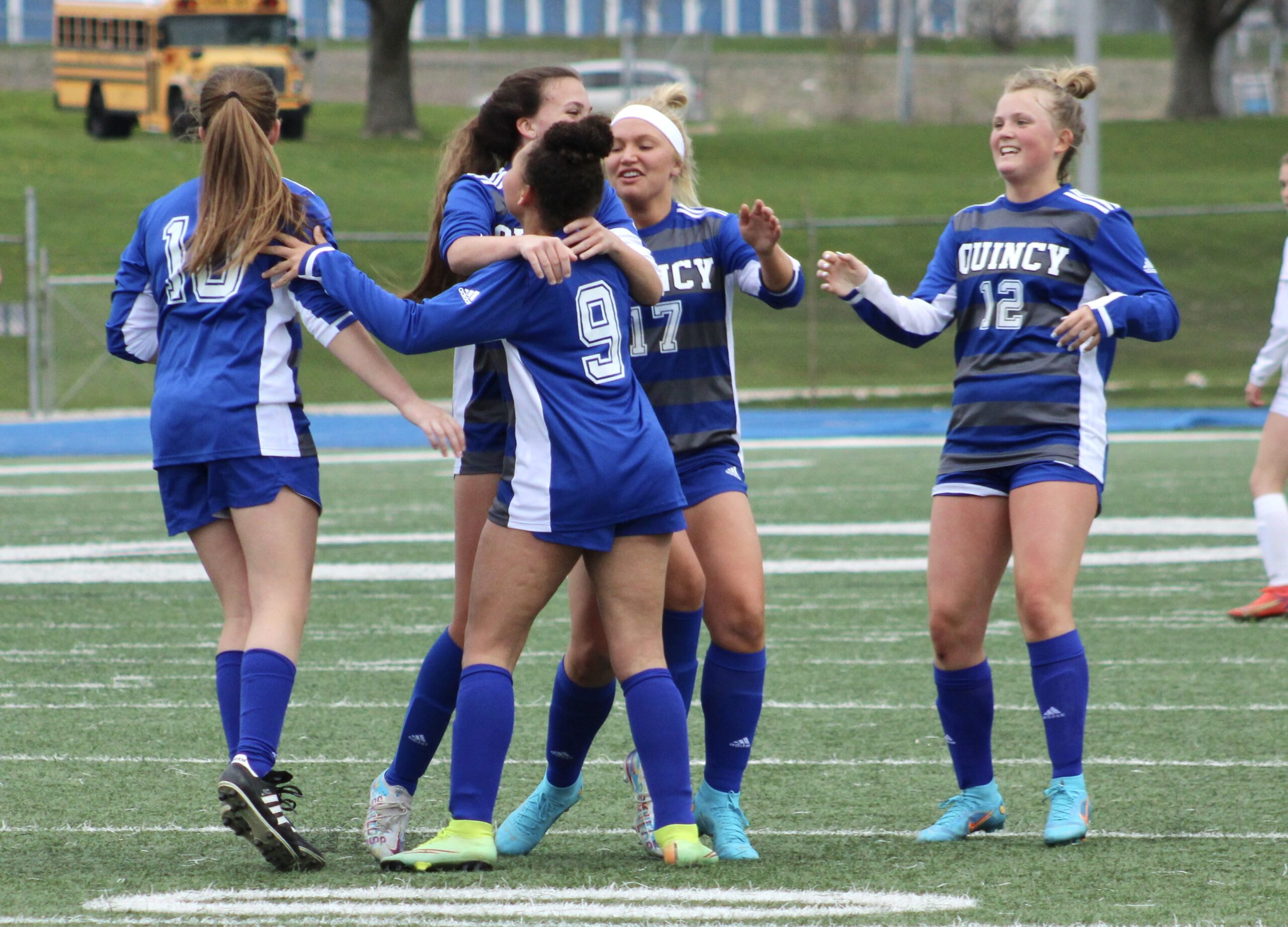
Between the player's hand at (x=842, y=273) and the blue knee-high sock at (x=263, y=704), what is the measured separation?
171cm

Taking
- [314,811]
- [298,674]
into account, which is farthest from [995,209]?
[298,674]

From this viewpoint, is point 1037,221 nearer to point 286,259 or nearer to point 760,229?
point 760,229

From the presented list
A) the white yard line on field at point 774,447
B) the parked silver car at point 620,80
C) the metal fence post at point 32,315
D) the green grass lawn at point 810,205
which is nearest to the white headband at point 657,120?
the white yard line on field at point 774,447

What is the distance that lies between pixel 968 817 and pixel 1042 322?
1.26 m

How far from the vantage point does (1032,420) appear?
14.7 feet

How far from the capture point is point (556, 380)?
400 centimetres

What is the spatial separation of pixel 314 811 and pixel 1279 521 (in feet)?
15.9

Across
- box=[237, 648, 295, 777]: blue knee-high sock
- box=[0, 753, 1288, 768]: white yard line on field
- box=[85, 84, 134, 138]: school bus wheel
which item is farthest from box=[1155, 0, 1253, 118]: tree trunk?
box=[237, 648, 295, 777]: blue knee-high sock

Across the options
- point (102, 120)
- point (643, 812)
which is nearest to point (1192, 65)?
point (102, 120)

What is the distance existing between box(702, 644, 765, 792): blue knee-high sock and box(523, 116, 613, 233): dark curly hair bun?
118 centimetres

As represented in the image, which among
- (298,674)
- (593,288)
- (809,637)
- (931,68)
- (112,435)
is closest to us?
(593,288)

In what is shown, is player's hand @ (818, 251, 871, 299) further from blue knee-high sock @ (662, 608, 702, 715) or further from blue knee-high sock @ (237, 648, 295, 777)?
blue knee-high sock @ (237, 648, 295, 777)

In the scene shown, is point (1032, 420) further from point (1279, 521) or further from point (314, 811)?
point (1279, 521)

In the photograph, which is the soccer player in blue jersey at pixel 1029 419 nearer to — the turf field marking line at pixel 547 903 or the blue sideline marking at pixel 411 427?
the turf field marking line at pixel 547 903
